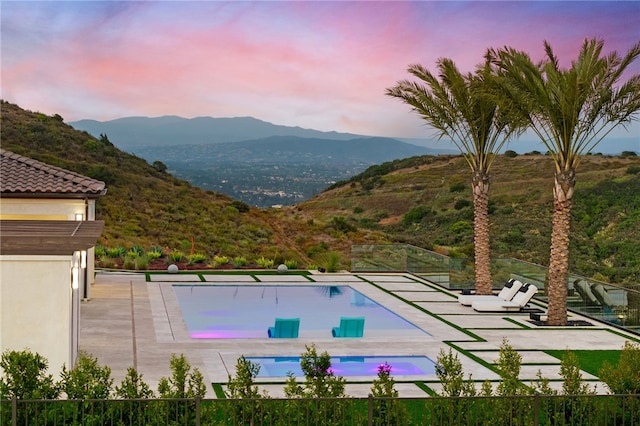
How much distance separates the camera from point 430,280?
27859 millimetres

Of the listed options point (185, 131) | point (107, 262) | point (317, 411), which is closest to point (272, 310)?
point (107, 262)

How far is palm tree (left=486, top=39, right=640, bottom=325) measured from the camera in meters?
19.8

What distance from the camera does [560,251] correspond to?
20.6 metres

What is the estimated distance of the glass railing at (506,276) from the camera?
67.1 ft

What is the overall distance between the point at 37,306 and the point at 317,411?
179 inches

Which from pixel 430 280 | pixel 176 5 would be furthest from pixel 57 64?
pixel 430 280

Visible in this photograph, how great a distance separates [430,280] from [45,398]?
19.2 metres

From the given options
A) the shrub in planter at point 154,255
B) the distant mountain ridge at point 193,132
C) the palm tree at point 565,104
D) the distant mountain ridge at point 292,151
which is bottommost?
the shrub in planter at point 154,255

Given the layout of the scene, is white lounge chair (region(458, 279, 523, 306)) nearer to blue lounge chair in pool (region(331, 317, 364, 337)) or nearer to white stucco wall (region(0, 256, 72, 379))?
blue lounge chair in pool (region(331, 317, 364, 337))

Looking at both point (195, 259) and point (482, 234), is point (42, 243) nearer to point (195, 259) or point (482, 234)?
point (482, 234)

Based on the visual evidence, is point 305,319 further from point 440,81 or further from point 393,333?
point 440,81

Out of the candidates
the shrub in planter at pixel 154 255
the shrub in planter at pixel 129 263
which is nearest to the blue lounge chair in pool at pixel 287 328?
the shrub in planter at pixel 129 263

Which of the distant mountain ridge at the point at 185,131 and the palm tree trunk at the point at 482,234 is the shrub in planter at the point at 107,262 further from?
the distant mountain ridge at the point at 185,131

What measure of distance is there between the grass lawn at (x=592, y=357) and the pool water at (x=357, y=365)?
8.67ft
